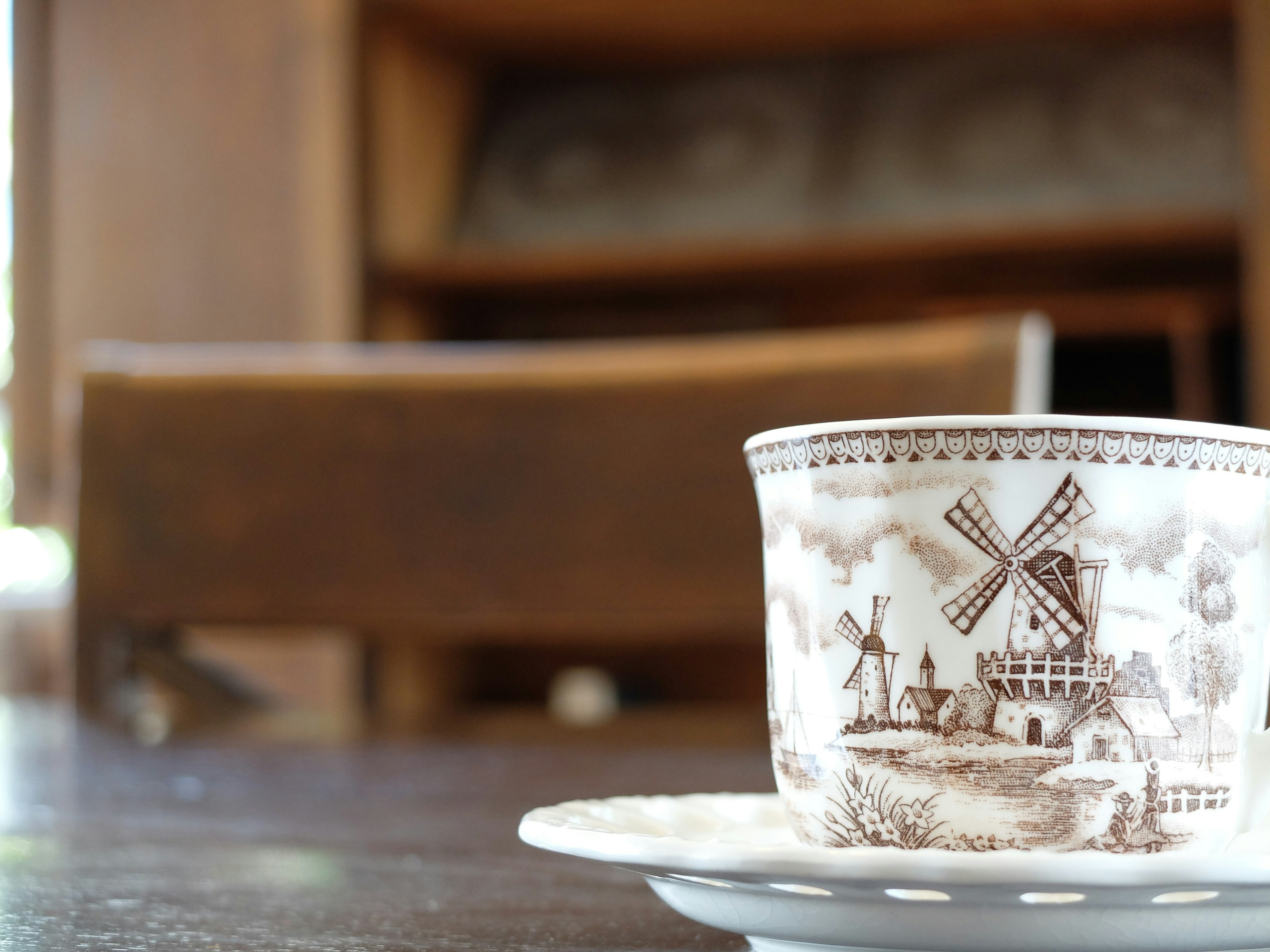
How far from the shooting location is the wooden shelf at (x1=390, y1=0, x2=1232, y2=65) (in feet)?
7.21

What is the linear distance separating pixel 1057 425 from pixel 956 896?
13cm

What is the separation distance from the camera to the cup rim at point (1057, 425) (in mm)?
317

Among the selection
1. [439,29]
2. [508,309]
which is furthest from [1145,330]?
[439,29]

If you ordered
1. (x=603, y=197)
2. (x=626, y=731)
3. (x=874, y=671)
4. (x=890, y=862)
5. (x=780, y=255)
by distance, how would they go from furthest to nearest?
(x=603, y=197), (x=780, y=255), (x=626, y=731), (x=874, y=671), (x=890, y=862)

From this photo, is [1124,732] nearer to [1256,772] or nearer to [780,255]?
[1256,772]

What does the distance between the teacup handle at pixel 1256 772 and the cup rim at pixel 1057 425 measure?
0.26 feet

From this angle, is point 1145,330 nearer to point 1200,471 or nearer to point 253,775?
point 253,775

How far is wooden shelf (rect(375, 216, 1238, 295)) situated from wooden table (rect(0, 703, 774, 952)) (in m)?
1.46

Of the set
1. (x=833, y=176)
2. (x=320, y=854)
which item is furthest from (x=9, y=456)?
(x=320, y=854)

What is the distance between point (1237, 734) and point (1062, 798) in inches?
2.5

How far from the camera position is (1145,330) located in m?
2.28

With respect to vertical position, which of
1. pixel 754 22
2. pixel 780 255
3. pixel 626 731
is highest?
pixel 754 22

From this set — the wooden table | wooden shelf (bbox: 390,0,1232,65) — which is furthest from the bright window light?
the wooden table

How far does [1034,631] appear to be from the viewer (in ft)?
1.03
